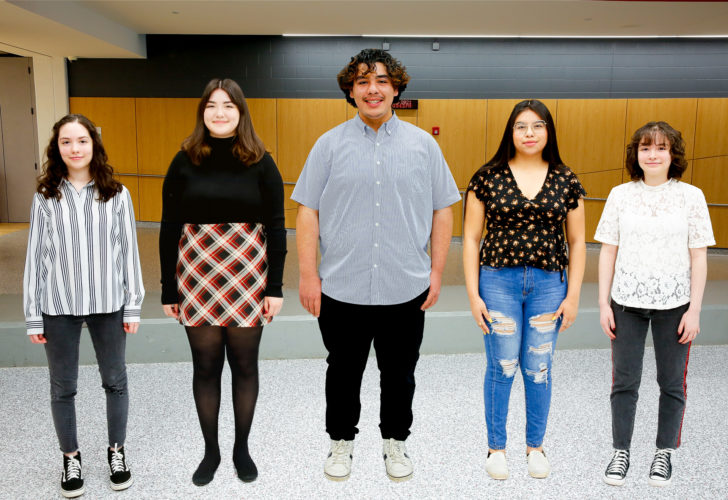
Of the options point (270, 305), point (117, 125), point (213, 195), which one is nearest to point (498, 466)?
point (270, 305)

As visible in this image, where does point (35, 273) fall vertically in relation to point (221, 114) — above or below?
below

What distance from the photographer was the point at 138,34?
7969 mm

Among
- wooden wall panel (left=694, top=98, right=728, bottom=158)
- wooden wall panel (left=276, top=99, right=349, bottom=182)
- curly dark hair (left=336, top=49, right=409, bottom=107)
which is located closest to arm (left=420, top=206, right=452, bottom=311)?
curly dark hair (left=336, top=49, right=409, bottom=107)

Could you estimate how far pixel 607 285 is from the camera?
7.47 feet

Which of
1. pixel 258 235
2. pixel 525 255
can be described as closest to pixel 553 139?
pixel 525 255

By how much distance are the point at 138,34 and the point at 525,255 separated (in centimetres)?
750

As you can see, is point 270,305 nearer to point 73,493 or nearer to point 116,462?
point 116,462

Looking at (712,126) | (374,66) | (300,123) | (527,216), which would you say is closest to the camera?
(374,66)

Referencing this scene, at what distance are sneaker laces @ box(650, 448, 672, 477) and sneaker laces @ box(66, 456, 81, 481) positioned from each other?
2.21 m

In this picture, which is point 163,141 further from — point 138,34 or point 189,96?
point 138,34

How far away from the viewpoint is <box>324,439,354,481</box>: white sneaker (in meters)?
2.26

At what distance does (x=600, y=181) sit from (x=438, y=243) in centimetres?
596

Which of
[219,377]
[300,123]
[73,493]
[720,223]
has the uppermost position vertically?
[300,123]

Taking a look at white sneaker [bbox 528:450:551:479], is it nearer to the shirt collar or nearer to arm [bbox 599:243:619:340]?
arm [bbox 599:243:619:340]
